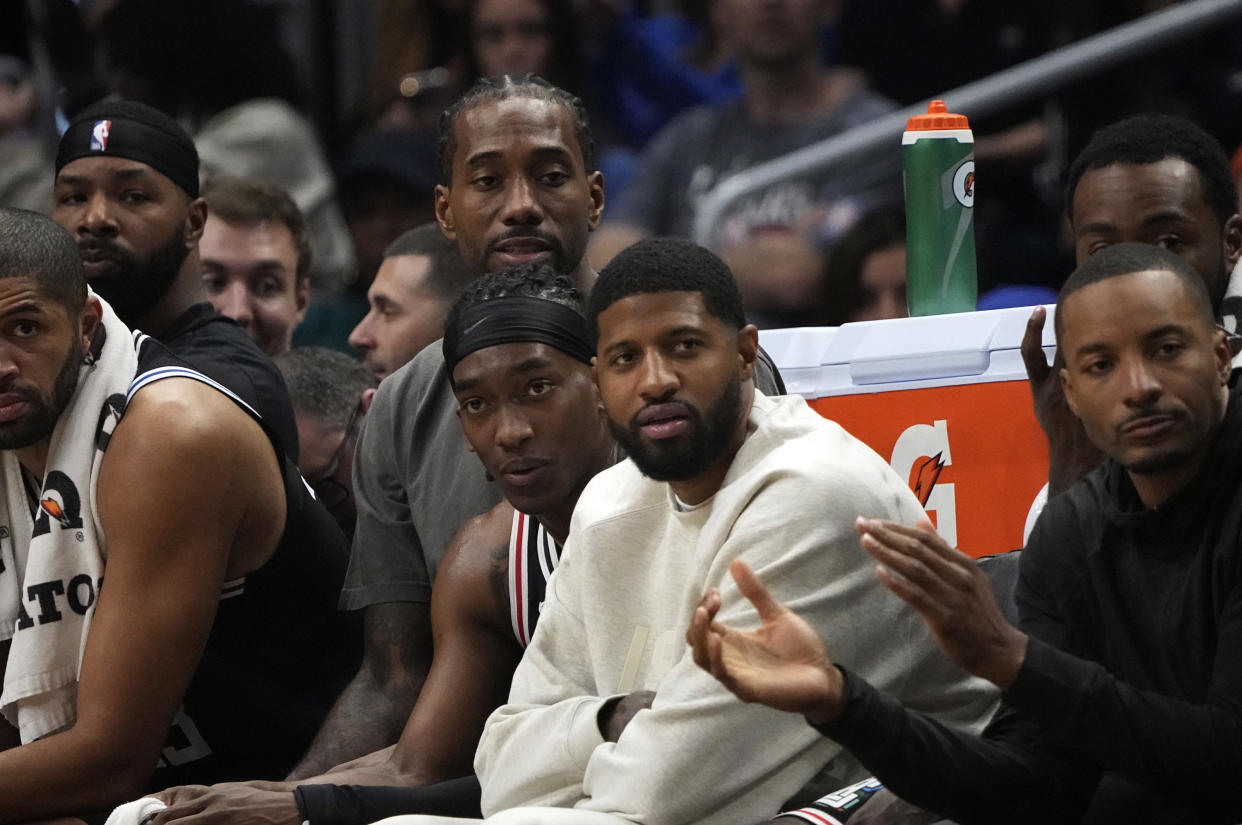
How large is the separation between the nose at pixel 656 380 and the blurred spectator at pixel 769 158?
267 centimetres

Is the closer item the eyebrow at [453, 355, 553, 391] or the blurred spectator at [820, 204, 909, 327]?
the eyebrow at [453, 355, 553, 391]

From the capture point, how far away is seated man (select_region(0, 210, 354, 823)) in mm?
4039

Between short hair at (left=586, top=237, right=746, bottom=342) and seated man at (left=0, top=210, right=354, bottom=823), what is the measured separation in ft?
3.20

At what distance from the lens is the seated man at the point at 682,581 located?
3.27 metres

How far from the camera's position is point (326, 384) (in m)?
5.38

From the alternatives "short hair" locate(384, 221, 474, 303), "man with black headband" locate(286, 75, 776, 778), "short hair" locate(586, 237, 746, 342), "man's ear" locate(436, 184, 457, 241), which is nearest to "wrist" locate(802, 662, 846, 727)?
"short hair" locate(586, 237, 746, 342)

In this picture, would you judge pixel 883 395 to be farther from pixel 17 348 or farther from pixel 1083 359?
pixel 17 348

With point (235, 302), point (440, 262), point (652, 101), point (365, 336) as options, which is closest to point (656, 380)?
point (440, 262)

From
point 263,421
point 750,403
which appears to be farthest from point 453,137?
point 750,403

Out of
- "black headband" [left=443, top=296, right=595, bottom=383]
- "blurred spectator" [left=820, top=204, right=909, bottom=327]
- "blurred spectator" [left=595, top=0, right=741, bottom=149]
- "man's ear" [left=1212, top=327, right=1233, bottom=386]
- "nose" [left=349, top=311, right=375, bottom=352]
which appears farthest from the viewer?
"blurred spectator" [left=595, top=0, right=741, bottom=149]

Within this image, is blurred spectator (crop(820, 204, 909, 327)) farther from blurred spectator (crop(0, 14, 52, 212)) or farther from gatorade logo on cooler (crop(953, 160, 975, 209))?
blurred spectator (crop(0, 14, 52, 212))

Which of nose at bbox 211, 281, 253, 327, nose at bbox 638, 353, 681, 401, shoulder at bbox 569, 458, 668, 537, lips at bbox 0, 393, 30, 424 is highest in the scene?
nose at bbox 211, 281, 253, 327

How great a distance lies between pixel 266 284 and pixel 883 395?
7.51ft

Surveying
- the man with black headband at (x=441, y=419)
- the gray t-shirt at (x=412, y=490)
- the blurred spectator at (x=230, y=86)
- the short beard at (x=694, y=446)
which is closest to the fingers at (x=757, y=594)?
the short beard at (x=694, y=446)
